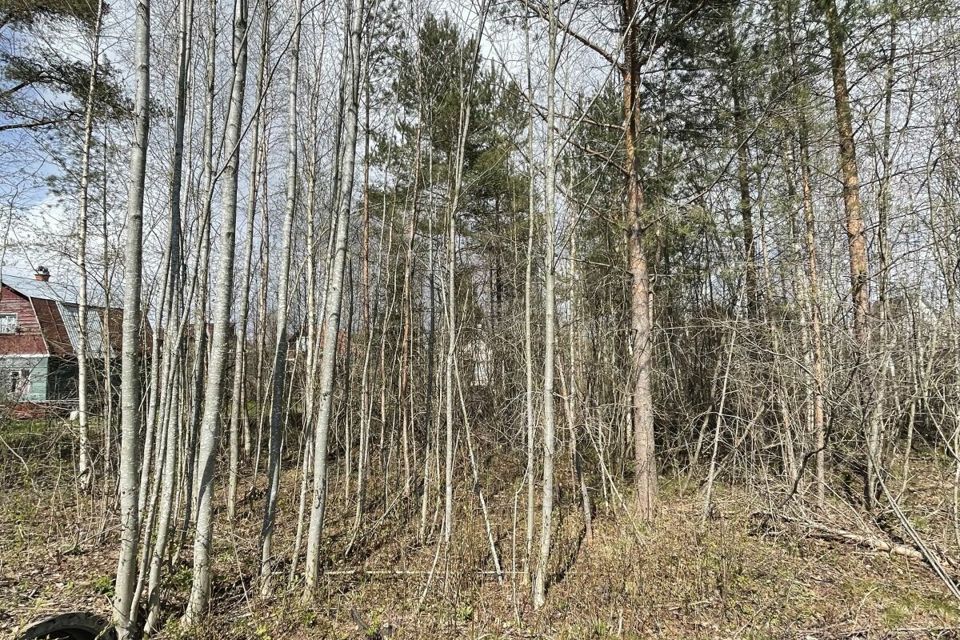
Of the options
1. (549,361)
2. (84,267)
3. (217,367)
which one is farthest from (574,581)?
(84,267)

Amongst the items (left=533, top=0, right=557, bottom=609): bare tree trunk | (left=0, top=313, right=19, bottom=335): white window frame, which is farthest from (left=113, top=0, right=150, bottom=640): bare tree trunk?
(left=0, top=313, right=19, bottom=335): white window frame

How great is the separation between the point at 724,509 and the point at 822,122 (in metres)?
5.12

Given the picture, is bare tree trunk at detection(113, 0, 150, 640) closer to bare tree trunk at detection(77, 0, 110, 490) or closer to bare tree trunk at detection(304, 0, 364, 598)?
bare tree trunk at detection(304, 0, 364, 598)

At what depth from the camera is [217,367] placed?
11.2 feet

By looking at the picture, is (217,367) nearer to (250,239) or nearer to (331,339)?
(331,339)

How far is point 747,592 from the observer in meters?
3.92

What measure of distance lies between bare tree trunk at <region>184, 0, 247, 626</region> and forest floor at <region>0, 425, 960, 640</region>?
1.14ft

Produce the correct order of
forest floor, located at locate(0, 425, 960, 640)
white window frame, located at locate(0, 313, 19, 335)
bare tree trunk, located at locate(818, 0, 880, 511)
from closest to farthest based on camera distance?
1. forest floor, located at locate(0, 425, 960, 640)
2. bare tree trunk, located at locate(818, 0, 880, 511)
3. white window frame, located at locate(0, 313, 19, 335)

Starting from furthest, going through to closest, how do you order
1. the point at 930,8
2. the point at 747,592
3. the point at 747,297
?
the point at 747,297 < the point at 930,8 < the point at 747,592

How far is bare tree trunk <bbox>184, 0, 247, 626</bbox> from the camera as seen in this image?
3.35 m

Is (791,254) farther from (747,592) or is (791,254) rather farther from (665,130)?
(747,592)

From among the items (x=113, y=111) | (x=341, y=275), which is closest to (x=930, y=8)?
(x=341, y=275)

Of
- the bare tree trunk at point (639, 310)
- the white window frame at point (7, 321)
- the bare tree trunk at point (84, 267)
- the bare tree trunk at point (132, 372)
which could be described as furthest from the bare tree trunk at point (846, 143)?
the white window frame at point (7, 321)

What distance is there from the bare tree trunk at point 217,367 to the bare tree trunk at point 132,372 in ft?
1.33
